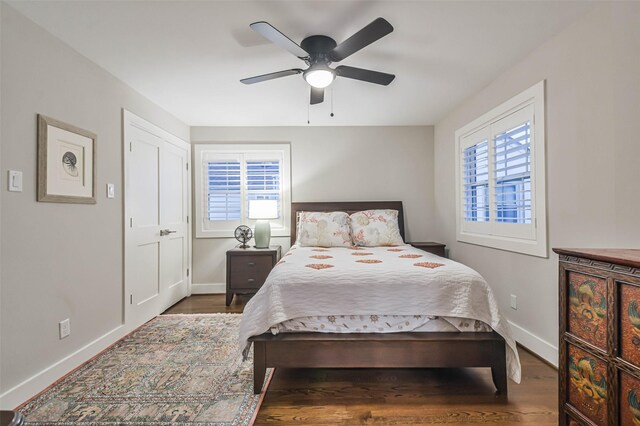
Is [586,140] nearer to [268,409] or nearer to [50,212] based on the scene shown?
[268,409]

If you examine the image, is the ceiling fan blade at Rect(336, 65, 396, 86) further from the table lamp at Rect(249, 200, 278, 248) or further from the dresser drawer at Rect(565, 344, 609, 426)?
the table lamp at Rect(249, 200, 278, 248)

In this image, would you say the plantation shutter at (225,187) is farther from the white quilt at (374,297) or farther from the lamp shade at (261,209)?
the white quilt at (374,297)

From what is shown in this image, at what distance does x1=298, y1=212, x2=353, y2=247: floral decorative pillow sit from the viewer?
145 inches

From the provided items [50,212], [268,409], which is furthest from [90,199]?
[268,409]

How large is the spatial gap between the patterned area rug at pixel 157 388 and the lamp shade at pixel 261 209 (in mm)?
1679

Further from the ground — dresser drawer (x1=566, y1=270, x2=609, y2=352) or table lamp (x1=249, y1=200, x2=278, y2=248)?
table lamp (x1=249, y1=200, x2=278, y2=248)

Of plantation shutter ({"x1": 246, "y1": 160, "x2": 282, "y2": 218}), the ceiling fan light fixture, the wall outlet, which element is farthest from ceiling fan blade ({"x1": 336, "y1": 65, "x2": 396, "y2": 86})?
the wall outlet

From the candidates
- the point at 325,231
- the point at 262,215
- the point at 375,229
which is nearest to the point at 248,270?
the point at 262,215

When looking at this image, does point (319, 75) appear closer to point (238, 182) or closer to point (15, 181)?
point (15, 181)

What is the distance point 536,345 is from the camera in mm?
2416

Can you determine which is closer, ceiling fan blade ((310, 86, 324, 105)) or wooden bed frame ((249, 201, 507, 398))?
wooden bed frame ((249, 201, 507, 398))

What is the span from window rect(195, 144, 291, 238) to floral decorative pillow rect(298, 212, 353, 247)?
2.30 feet

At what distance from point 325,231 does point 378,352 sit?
1.93 metres

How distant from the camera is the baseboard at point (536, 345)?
223 centimetres
